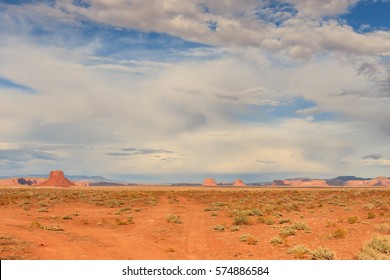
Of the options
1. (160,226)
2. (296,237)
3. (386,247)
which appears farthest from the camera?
(160,226)

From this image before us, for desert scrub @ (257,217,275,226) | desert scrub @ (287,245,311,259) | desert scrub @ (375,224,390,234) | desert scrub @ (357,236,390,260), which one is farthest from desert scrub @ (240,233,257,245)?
desert scrub @ (375,224,390,234)

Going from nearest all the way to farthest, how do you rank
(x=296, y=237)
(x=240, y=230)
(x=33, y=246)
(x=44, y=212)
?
(x=33, y=246) < (x=296, y=237) < (x=240, y=230) < (x=44, y=212)

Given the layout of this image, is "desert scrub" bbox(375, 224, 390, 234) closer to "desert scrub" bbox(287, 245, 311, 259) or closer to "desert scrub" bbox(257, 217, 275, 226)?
"desert scrub" bbox(257, 217, 275, 226)

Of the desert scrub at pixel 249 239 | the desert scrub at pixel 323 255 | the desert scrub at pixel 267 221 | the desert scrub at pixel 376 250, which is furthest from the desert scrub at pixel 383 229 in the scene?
the desert scrub at pixel 323 255

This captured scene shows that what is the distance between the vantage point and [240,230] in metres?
21.6

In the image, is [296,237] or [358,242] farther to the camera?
[296,237]

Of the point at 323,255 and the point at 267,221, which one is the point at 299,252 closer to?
the point at 323,255

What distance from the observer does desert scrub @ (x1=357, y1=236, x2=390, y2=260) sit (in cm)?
1238

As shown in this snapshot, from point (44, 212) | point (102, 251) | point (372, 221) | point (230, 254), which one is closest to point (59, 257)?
point (102, 251)

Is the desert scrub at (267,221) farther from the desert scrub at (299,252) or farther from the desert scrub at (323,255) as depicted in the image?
the desert scrub at (323,255)

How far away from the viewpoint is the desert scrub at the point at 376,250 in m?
12.4

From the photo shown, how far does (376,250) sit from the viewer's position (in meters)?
13.4

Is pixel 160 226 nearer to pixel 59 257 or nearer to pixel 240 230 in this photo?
pixel 240 230
